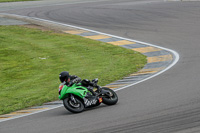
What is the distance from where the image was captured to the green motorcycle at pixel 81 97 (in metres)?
10.7

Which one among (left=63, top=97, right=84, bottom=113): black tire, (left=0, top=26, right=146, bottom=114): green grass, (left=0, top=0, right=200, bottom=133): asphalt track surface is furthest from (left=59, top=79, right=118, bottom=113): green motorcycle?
(left=0, top=26, right=146, bottom=114): green grass

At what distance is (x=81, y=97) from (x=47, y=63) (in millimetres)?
8764

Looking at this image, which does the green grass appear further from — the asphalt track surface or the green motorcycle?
the green motorcycle

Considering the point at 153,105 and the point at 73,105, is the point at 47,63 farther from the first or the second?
the point at 153,105

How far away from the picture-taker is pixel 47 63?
19297 millimetres

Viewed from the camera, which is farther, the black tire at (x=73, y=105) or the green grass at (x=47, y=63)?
the green grass at (x=47, y=63)

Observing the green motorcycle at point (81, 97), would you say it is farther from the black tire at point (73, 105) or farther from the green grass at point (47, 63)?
the green grass at point (47, 63)

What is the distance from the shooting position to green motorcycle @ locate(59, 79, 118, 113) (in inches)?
421

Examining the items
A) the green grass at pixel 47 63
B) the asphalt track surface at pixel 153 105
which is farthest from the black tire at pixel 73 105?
the green grass at pixel 47 63

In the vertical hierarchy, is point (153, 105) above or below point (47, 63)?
above

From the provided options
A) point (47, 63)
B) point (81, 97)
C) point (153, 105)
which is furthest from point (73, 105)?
point (47, 63)

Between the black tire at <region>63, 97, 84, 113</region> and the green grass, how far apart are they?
233 cm

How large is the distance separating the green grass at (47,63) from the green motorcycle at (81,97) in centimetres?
227

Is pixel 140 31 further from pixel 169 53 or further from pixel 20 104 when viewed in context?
pixel 20 104
